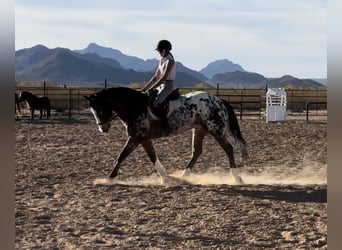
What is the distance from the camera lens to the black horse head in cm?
602

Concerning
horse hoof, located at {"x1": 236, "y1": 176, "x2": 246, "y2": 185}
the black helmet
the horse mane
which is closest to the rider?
the black helmet

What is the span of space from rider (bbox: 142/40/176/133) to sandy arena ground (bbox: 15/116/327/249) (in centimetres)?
85

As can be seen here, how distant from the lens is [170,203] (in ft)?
15.9

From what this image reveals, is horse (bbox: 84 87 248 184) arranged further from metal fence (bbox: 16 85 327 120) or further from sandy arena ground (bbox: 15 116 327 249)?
metal fence (bbox: 16 85 327 120)

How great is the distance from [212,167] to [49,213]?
347 centimetres

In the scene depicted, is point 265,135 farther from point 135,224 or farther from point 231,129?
point 135,224

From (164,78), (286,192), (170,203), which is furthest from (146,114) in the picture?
(286,192)

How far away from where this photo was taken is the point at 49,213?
4465 millimetres

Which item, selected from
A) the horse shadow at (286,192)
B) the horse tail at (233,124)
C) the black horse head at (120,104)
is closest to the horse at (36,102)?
the black horse head at (120,104)

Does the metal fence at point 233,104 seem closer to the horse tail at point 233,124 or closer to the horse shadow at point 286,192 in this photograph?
the horse tail at point 233,124

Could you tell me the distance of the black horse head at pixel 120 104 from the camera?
19.7ft

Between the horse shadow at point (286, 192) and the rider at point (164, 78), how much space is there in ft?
3.91

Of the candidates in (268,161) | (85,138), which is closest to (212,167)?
(268,161)

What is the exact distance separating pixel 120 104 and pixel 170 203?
65.9 inches
